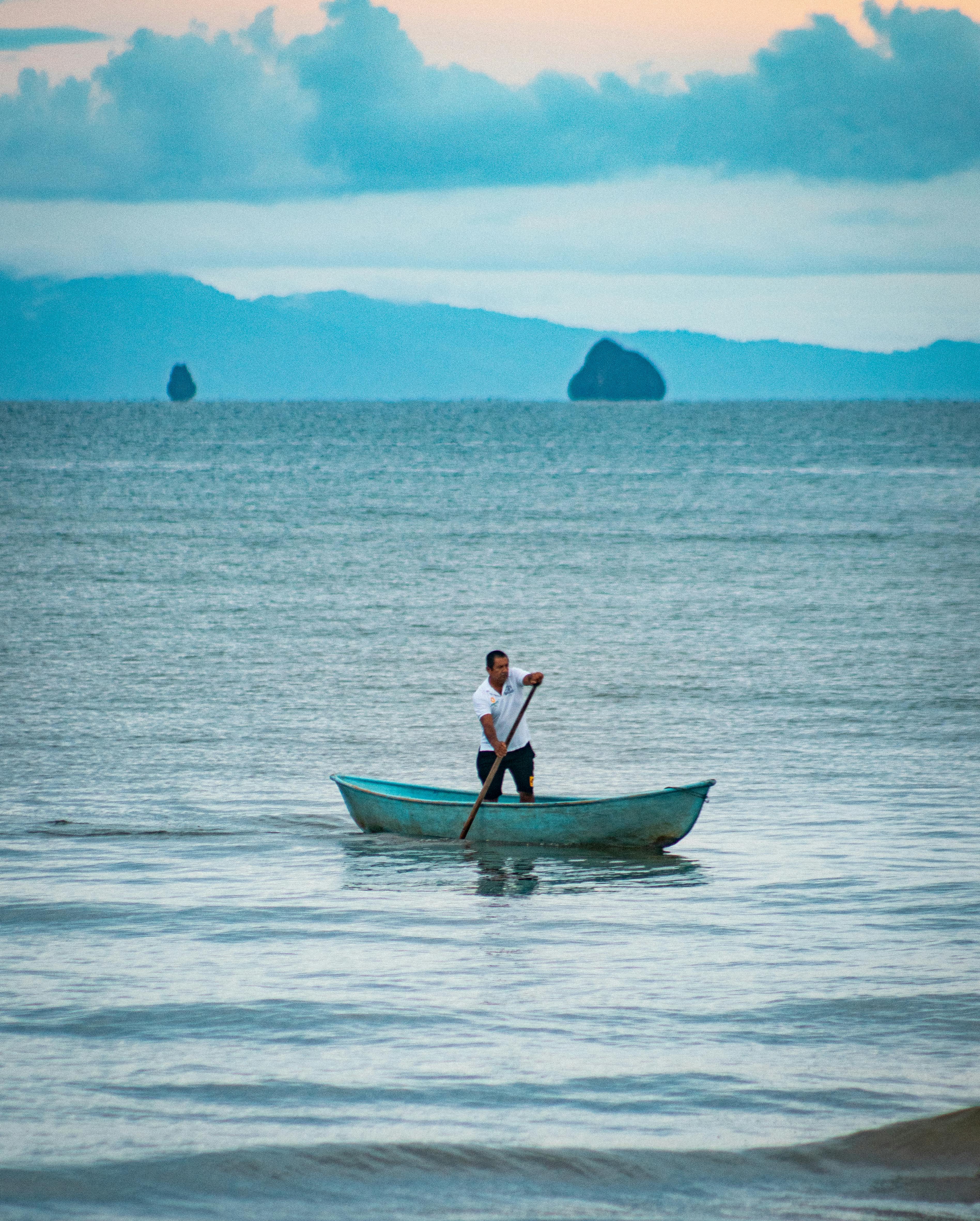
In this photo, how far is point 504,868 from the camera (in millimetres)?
12391

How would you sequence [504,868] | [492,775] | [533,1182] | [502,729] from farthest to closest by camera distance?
[502,729] < [492,775] < [504,868] < [533,1182]

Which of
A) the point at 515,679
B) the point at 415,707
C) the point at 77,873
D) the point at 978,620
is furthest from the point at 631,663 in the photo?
the point at 77,873

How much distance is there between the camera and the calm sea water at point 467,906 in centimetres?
674

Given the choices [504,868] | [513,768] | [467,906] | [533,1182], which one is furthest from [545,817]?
[533,1182]

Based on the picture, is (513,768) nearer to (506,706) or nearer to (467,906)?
(506,706)

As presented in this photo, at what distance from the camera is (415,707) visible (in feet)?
66.7

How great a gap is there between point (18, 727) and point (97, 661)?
521cm

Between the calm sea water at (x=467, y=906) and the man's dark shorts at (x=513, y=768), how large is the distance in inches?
22.9

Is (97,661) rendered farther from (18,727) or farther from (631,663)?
(631,663)

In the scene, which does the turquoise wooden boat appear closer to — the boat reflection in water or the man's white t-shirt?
the boat reflection in water

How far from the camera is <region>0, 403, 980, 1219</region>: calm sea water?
6.74m

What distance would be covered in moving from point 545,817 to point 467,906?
6.16ft

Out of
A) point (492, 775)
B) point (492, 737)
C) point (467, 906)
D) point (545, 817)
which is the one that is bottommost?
point (467, 906)

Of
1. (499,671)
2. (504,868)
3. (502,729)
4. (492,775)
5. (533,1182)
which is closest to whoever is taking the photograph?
(533,1182)
